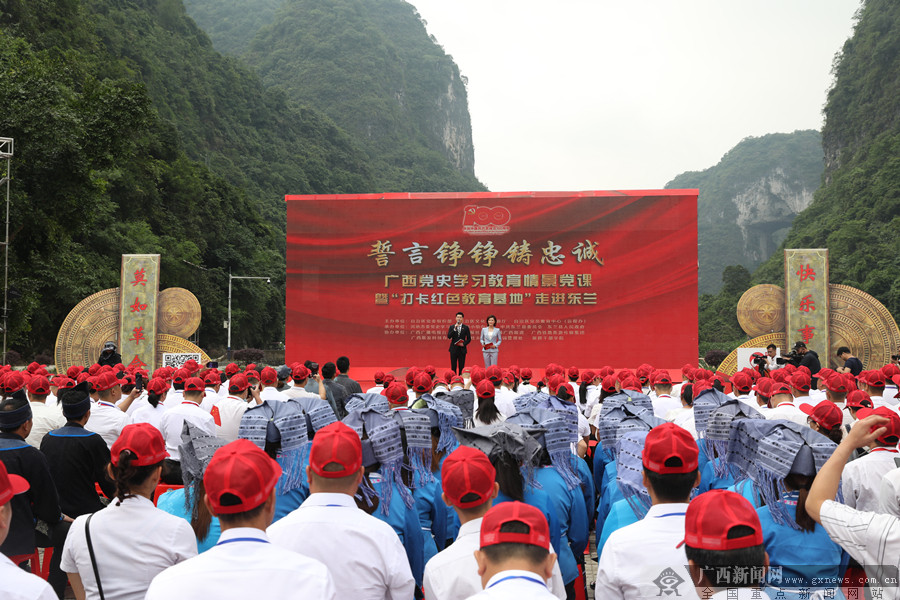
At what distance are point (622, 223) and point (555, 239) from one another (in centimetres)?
124

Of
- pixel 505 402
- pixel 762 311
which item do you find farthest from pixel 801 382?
pixel 762 311

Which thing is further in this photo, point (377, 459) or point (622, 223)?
point (622, 223)

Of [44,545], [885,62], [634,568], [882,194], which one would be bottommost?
[44,545]

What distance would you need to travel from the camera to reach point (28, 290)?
13922 millimetres

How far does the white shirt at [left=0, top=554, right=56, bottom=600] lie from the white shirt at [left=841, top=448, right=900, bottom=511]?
255 centimetres

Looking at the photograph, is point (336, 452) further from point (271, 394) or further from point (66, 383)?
point (66, 383)

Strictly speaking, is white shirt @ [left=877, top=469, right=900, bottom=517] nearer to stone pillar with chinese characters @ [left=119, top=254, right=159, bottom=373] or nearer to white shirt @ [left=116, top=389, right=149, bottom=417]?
white shirt @ [left=116, top=389, right=149, bottom=417]

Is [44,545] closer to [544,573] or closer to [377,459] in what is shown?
[377,459]

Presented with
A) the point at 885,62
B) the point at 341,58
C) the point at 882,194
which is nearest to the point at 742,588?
the point at 882,194

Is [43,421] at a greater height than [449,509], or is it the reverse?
[43,421]

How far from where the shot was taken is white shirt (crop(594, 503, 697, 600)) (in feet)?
5.85

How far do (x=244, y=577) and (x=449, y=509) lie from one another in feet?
5.08

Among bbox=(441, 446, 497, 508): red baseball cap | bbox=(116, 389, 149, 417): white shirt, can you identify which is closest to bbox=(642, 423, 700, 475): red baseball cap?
bbox=(441, 446, 497, 508): red baseball cap

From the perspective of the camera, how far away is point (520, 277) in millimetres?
12961
